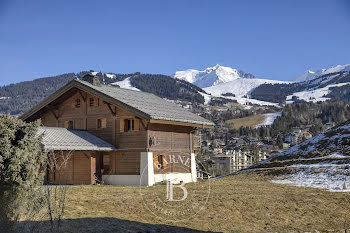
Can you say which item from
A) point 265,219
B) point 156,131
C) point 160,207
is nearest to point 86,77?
point 156,131

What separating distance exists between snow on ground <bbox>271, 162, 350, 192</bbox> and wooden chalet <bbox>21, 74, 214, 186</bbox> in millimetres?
7869

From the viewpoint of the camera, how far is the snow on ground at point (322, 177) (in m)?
24.5

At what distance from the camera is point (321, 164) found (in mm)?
31188

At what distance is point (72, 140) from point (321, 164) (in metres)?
18.5

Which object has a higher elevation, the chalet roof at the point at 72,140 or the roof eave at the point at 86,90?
the roof eave at the point at 86,90

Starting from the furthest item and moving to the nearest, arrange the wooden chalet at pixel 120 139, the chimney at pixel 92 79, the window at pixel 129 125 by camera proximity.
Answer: the chimney at pixel 92 79 → the window at pixel 129 125 → the wooden chalet at pixel 120 139

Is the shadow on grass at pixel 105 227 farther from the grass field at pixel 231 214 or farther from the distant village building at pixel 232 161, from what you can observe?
the distant village building at pixel 232 161

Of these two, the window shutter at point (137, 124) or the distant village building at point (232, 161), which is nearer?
the window shutter at point (137, 124)

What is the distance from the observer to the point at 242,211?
58.0ft

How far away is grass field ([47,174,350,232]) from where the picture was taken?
46.4 ft

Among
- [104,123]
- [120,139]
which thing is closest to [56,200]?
[120,139]

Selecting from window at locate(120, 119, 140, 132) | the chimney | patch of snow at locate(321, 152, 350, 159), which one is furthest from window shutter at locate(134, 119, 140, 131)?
patch of snow at locate(321, 152, 350, 159)

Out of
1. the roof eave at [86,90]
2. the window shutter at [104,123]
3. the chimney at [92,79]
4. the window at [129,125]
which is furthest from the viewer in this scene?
the chimney at [92,79]

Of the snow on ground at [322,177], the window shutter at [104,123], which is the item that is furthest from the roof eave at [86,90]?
the snow on ground at [322,177]
